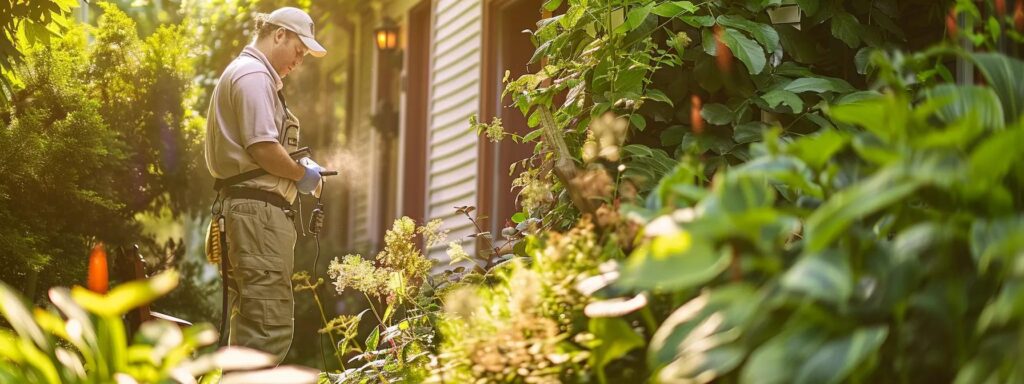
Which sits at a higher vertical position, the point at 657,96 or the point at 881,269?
the point at 657,96

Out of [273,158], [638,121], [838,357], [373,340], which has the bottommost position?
[373,340]

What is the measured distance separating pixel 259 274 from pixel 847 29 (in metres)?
2.35

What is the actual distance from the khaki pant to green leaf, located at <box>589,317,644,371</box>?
9.11ft

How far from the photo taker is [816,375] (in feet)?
5.39

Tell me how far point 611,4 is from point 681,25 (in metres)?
0.29

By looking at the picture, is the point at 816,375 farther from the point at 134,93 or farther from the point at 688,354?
the point at 134,93

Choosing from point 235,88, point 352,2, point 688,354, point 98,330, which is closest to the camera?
point 688,354

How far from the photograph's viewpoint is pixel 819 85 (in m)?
3.99

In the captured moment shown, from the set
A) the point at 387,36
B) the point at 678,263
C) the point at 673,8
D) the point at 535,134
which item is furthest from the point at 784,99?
the point at 387,36

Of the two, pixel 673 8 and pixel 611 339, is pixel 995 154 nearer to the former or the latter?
pixel 611 339

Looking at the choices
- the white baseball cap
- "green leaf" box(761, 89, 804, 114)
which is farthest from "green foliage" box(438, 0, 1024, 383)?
the white baseball cap

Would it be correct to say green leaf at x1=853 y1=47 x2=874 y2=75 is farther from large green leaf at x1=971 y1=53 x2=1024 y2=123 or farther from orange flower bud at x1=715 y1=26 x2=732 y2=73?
large green leaf at x1=971 y1=53 x2=1024 y2=123

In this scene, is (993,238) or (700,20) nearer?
(993,238)

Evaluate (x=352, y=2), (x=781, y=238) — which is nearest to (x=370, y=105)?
(x=352, y=2)
